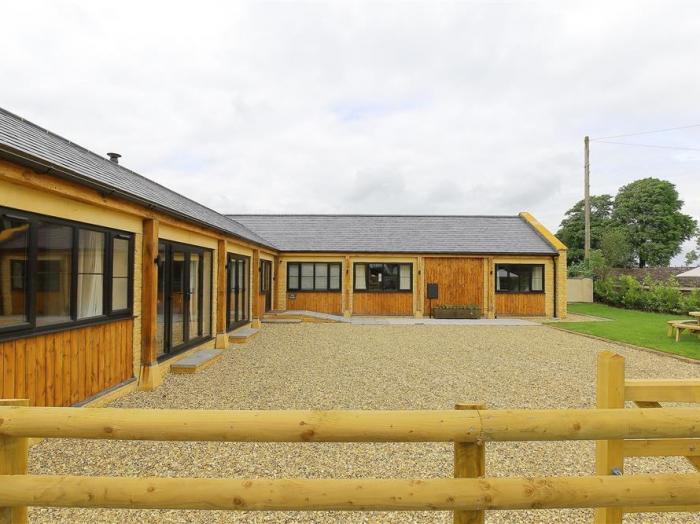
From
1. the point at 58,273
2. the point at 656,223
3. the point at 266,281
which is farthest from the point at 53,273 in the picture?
the point at 656,223

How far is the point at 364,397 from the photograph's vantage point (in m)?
6.32

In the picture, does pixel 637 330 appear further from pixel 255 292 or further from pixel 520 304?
pixel 255 292

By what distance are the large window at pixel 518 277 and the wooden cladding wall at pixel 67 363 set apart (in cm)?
1749

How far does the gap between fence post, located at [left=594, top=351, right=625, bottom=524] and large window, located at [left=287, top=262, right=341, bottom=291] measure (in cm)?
1673

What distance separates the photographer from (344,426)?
201cm

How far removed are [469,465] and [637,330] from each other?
50.3ft

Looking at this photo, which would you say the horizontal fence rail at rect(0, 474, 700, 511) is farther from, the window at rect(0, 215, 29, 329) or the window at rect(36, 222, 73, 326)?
the window at rect(36, 222, 73, 326)

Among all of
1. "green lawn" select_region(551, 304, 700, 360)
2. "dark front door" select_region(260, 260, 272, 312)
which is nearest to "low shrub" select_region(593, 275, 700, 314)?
"green lawn" select_region(551, 304, 700, 360)

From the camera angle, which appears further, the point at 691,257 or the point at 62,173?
the point at 691,257

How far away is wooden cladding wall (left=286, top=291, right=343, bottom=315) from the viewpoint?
19078 millimetres

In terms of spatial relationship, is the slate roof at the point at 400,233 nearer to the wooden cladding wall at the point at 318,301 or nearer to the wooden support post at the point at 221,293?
the wooden cladding wall at the point at 318,301

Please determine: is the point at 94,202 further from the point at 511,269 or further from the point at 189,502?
the point at 511,269

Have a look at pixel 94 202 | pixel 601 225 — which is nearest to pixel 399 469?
pixel 94 202

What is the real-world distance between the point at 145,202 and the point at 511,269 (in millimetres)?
17801
